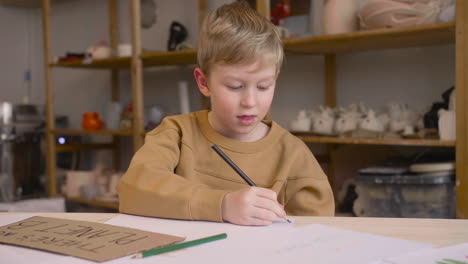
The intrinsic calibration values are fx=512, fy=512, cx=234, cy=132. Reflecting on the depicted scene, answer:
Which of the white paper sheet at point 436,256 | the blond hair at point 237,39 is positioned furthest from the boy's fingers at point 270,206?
the blond hair at point 237,39

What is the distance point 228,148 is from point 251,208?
397mm

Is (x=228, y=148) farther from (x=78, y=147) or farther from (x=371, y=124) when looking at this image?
(x=78, y=147)

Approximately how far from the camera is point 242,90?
1027 mm

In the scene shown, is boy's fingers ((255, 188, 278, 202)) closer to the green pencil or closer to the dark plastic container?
the green pencil

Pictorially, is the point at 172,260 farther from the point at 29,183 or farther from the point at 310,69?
the point at 29,183

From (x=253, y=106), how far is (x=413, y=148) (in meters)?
1.50

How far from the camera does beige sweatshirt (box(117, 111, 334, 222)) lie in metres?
0.95

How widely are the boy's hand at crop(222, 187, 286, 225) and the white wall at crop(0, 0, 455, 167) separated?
5.49ft

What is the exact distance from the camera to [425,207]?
1831mm

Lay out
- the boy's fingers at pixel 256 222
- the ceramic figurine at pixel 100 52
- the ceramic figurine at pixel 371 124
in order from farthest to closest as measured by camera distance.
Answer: the ceramic figurine at pixel 100 52 < the ceramic figurine at pixel 371 124 < the boy's fingers at pixel 256 222

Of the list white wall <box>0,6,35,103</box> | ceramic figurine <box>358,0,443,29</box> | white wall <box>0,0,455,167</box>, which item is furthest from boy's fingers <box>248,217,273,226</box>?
white wall <box>0,6,35,103</box>

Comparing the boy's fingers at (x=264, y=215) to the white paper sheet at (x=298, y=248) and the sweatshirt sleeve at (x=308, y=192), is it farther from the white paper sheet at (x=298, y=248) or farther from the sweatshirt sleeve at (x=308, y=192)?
the sweatshirt sleeve at (x=308, y=192)

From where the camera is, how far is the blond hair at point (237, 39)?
102 cm

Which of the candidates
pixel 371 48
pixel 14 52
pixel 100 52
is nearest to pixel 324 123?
pixel 371 48
